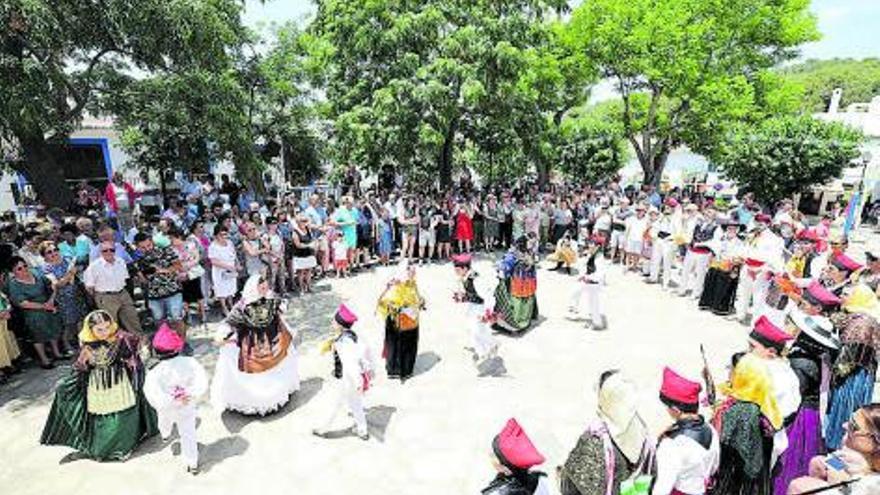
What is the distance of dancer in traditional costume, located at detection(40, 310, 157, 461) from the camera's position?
210 inches

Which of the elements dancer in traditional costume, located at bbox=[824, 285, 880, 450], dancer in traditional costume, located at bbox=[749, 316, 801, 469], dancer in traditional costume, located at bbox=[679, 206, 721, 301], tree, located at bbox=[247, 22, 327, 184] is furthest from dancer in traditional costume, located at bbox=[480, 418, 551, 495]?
tree, located at bbox=[247, 22, 327, 184]

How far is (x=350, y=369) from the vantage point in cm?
552

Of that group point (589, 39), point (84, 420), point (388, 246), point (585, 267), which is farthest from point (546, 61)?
point (84, 420)

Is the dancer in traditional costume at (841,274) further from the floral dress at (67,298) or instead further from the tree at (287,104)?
the tree at (287,104)

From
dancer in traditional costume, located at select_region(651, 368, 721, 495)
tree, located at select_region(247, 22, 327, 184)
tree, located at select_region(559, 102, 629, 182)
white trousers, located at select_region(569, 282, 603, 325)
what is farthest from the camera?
tree, located at select_region(559, 102, 629, 182)

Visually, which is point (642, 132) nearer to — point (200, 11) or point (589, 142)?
point (589, 142)

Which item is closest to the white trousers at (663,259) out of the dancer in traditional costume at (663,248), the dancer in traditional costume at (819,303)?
the dancer in traditional costume at (663,248)

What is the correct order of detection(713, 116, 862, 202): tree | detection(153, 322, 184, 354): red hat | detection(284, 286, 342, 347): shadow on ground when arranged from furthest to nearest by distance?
detection(713, 116, 862, 202): tree
detection(284, 286, 342, 347): shadow on ground
detection(153, 322, 184, 354): red hat

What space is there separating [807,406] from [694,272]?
6.67 m

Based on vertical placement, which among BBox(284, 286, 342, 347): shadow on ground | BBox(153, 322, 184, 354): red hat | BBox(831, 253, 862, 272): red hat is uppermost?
BBox(831, 253, 862, 272): red hat

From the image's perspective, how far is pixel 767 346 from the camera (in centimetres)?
409

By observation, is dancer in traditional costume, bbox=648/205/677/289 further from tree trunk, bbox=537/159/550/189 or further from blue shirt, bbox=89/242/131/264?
tree trunk, bbox=537/159/550/189

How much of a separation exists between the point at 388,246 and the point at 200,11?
6404 mm

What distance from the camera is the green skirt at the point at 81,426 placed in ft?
17.6
